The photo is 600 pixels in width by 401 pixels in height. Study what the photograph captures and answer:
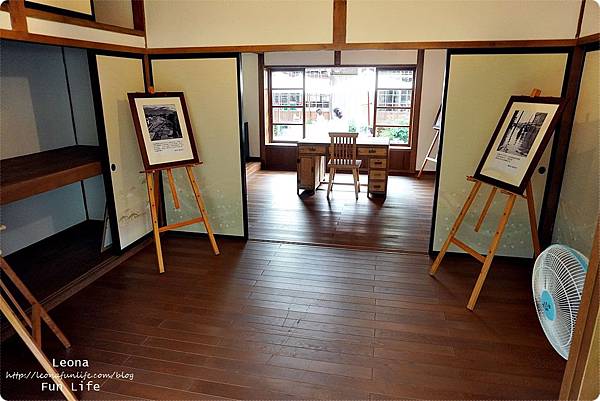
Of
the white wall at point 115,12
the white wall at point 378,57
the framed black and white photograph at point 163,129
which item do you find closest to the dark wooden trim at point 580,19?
the framed black and white photograph at point 163,129

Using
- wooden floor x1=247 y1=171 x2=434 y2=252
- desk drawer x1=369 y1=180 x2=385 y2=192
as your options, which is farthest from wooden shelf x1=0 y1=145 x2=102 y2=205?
desk drawer x1=369 y1=180 x2=385 y2=192

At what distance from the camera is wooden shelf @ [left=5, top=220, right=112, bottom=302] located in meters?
3.35

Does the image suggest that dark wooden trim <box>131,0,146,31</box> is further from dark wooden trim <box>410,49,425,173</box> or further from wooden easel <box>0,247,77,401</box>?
dark wooden trim <box>410,49,425,173</box>

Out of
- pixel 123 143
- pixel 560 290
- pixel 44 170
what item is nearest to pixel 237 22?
pixel 123 143

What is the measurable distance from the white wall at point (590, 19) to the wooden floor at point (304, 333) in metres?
1.99

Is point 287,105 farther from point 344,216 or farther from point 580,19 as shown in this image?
point 580,19

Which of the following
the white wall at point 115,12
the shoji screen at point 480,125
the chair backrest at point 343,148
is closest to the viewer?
the shoji screen at point 480,125

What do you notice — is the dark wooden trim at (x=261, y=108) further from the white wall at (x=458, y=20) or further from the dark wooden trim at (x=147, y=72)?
the white wall at (x=458, y=20)

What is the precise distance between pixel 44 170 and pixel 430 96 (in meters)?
6.09

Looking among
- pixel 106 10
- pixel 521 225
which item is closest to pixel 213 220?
pixel 106 10

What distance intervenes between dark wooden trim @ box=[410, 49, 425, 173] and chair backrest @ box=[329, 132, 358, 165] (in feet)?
6.31

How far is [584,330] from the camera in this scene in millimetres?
1419

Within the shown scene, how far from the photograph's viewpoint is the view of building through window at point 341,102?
24.4ft

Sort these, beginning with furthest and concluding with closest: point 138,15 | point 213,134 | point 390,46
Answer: point 213,134 < point 138,15 < point 390,46
